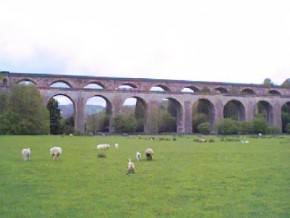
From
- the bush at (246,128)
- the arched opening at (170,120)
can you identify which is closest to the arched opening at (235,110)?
the arched opening at (170,120)

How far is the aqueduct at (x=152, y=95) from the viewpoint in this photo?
58281 millimetres

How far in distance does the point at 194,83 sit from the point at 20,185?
204 feet

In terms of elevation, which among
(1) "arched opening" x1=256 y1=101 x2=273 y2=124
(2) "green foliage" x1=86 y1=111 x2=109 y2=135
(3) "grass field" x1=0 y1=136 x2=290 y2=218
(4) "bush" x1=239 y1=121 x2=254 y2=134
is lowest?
(3) "grass field" x1=0 y1=136 x2=290 y2=218

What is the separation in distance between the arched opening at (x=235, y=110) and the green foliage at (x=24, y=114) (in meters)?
32.2

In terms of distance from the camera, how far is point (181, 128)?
62.9 m

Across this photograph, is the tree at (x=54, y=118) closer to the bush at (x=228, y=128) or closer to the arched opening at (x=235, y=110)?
the bush at (x=228, y=128)

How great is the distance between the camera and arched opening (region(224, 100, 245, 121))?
218ft

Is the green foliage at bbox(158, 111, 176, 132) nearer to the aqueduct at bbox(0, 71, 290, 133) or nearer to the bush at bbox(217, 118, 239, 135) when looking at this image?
the aqueduct at bbox(0, 71, 290, 133)

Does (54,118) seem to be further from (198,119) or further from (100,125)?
(198,119)

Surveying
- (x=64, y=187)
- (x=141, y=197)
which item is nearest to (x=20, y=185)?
(x=64, y=187)

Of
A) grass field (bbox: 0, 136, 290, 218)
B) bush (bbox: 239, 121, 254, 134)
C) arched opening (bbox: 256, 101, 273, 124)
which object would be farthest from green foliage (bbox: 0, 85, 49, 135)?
arched opening (bbox: 256, 101, 273, 124)

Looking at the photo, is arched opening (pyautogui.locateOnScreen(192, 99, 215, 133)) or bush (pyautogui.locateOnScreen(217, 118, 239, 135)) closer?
bush (pyautogui.locateOnScreen(217, 118, 239, 135))

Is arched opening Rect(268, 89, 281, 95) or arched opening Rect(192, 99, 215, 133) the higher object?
arched opening Rect(268, 89, 281, 95)

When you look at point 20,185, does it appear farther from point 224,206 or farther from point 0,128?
point 0,128
